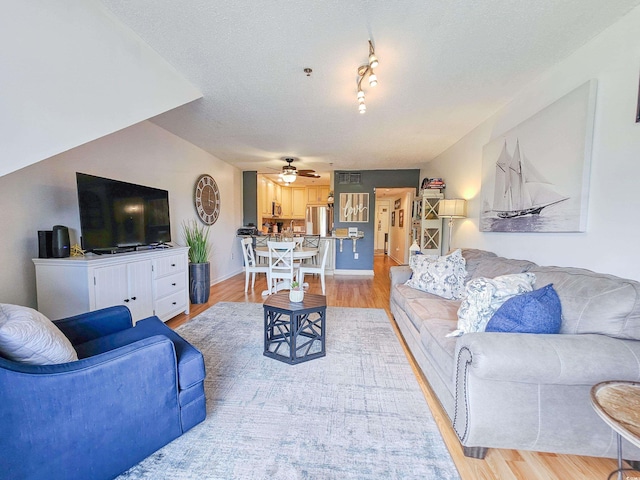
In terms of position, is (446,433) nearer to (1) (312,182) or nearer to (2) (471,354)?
(2) (471,354)

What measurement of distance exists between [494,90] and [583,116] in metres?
0.89

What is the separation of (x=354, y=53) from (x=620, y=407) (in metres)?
2.37

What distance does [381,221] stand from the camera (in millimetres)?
9789

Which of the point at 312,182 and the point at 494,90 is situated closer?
the point at 494,90

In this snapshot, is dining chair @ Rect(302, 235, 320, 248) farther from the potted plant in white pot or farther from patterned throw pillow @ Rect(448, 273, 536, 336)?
patterned throw pillow @ Rect(448, 273, 536, 336)

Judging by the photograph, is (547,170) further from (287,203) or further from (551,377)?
(287,203)

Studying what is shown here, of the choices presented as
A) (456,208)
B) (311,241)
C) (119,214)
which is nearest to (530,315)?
(456,208)

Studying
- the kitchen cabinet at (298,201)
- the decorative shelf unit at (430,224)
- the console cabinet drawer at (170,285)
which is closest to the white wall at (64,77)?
the console cabinet drawer at (170,285)

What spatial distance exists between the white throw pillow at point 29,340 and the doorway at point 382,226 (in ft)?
30.4

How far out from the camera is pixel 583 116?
66.5 inches

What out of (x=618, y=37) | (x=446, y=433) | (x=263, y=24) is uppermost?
(x=263, y=24)

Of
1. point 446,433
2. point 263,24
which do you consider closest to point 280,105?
point 263,24

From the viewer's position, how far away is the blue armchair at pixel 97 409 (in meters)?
0.88

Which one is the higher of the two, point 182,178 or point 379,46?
point 379,46
